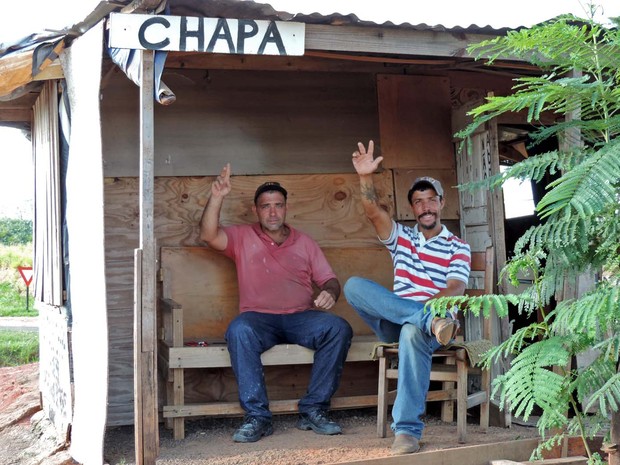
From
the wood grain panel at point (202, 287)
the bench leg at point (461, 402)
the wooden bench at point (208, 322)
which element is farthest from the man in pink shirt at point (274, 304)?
the bench leg at point (461, 402)

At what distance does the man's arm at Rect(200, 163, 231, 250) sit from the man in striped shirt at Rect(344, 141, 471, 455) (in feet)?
3.07

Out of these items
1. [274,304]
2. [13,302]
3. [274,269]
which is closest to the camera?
[274,304]

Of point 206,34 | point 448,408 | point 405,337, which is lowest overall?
point 448,408

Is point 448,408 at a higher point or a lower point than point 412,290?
lower

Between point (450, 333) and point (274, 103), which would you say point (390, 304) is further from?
point (274, 103)

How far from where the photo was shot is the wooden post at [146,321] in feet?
15.6

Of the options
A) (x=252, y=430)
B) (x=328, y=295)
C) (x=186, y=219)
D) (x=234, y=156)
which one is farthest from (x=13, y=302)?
(x=252, y=430)

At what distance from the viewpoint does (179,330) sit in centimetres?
565

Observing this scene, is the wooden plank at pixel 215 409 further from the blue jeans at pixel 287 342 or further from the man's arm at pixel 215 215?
the man's arm at pixel 215 215

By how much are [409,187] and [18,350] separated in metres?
6.87

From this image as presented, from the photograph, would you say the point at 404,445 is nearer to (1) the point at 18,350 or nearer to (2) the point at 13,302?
(1) the point at 18,350

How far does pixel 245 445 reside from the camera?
536cm

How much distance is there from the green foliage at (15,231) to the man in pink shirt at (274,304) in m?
21.1

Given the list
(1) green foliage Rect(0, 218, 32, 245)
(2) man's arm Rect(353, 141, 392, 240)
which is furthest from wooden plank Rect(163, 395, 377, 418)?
(1) green foliage Rect(0, 218, 32, 245)
